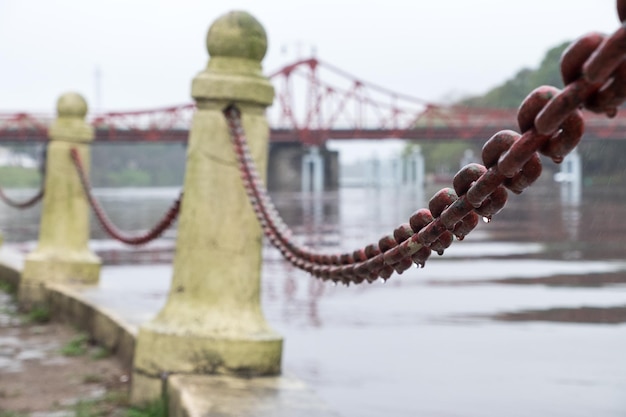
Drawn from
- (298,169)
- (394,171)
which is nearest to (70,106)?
(298,169)

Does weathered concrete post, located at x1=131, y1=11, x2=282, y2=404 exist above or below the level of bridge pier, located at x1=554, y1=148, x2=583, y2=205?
below

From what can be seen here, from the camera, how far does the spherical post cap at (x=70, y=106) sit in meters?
6.62

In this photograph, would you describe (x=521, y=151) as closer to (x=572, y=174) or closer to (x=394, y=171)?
(x=572, y=174)

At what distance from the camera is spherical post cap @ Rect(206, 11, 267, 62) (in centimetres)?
364

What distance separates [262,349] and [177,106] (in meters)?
75.9

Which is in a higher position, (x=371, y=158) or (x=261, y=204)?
(x=371, y=158)

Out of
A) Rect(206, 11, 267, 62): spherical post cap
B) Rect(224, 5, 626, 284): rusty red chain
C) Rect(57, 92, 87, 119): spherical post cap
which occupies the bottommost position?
Rect(224, 5, 626, 284): rusty red chain

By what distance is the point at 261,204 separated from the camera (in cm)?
329

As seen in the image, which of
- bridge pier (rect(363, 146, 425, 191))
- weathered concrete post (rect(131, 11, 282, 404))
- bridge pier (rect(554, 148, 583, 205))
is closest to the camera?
weathered concrete post (rect(131, 11, 282, 404))

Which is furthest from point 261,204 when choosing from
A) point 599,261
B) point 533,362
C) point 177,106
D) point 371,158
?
point 371,158

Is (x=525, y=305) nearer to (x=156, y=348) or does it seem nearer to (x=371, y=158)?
(x=156, y=348)

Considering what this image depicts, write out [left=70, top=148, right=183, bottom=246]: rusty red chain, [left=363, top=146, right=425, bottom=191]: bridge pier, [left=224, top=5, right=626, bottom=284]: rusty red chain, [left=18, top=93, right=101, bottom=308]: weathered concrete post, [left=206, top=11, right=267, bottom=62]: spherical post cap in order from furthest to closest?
[left=363, top=146, right=425, bottom=191]: bridge pier
[left=18, top=93, right=101, bottom=308]: weathered concrete post
[left=70, top=148, right=183, bottom=246]: rusty red chain
[left=206, top=11, right=267, bottom=62]: spherical post cap
[left=224, top=5, right=626, bottom=284]: rusty red chain

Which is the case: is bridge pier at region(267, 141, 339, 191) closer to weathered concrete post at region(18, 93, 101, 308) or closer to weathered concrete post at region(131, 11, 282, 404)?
weathered concrete post at region(18, 93, 101, 308)

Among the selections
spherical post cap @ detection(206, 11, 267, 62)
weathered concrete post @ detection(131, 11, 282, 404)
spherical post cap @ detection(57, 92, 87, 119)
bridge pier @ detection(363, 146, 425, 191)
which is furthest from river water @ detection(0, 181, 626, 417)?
bridge pier @ detection(363, 146, 425, 191)
